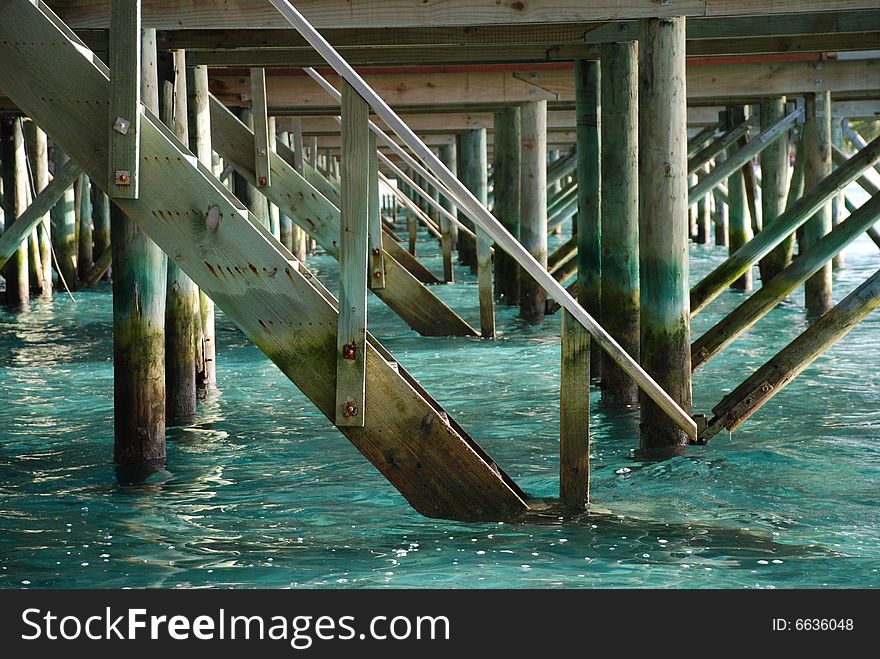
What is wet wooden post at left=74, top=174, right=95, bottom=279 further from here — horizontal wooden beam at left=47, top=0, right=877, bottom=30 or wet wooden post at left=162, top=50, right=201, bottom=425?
Answer: horizontal wooden beam at left=47, top=0, right=877, bottom=30

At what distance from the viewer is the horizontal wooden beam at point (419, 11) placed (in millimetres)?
6660

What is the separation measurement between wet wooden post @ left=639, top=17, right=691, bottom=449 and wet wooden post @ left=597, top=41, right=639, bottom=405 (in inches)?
49.6

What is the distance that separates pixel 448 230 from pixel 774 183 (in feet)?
16.4

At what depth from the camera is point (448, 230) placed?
17.8 meters

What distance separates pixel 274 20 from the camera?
6.65m

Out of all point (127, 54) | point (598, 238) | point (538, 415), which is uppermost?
point (127, 54)

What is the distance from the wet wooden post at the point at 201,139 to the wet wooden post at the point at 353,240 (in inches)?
157

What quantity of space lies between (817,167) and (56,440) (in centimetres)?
770

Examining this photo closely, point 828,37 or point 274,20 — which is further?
point 828,37

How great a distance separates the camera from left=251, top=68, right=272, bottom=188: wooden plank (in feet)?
32.2

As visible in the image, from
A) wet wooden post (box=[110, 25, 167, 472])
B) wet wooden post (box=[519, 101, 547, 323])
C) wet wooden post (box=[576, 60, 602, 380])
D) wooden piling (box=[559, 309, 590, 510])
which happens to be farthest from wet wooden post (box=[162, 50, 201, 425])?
wet wooden post (box=[519, 101, 547, 323])

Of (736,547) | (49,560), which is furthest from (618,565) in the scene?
(49,560)

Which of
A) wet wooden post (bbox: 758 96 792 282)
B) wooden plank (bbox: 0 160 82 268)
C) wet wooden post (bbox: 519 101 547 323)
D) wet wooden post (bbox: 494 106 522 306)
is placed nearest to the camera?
wooden plank (bbox: 0 160 82 268)

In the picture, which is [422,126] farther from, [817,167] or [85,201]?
[817,167]
